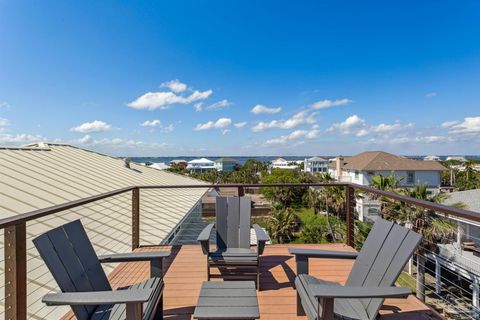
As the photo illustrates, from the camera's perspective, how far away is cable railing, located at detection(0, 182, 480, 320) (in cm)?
183

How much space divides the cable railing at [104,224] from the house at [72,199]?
0.06 feet

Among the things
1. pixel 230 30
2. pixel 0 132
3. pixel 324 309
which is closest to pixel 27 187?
pixel 324 309

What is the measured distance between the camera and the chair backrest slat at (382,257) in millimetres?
1874

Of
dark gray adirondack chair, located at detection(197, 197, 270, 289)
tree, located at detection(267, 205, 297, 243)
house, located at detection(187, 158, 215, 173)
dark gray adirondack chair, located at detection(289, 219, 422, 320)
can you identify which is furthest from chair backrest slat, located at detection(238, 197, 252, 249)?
house, located at detection(187, 158, 215, 173)

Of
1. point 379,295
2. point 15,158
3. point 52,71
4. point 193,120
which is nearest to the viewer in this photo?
point 379,295

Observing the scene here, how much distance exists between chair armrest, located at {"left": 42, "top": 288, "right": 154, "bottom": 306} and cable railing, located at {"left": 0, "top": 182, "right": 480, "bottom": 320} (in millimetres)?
575

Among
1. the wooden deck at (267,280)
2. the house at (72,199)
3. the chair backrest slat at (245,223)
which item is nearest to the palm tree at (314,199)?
the house at (72,199)

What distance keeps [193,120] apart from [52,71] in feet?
46.4

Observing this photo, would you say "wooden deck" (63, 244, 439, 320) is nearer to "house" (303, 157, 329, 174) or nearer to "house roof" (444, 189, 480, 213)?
"house roof" (444, 189, 480, 213)

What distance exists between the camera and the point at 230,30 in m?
11.8

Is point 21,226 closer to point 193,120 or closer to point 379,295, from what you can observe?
point 379,295

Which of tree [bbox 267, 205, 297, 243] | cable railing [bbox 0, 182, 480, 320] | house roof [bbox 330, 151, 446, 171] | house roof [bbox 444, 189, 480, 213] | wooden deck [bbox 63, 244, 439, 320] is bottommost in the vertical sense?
tree [bbox 267, 205, 297, 243]

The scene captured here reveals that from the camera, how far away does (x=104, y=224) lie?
5.62 metres

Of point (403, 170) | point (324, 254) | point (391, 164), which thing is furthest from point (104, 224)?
point (403, 170)
